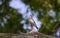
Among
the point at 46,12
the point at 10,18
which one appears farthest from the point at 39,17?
the point at 10,18

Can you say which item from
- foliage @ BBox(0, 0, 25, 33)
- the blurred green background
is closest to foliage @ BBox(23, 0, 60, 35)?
the blurred green background

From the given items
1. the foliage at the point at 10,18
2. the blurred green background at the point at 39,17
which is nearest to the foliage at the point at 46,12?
the blurred green background at the point at 39,17

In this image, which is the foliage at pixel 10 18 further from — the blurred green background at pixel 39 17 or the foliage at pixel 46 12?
the foliage at pixel 46 12

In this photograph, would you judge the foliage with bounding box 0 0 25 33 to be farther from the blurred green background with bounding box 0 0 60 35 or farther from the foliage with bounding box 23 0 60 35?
the foliage with bounding box 23 0 60 35

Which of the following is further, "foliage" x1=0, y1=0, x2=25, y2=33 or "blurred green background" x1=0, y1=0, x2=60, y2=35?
"foliage" x1=0, y1=0, x2=25, y2=33

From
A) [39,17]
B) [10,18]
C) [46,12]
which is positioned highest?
[46,12]

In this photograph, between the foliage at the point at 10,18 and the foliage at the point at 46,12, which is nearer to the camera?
the foliage at the point at 46,12

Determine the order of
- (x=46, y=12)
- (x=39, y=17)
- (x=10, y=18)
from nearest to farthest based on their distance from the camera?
(x=39, y=17)
(x=46, y=12)
(x=10, y=18)

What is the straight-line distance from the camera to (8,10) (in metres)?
8.57

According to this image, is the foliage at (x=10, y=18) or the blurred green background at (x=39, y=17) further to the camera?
the foliage at (x=10, y=18)

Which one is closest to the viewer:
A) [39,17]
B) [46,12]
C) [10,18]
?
[39,17]

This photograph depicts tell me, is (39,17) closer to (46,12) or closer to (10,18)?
(46,12)

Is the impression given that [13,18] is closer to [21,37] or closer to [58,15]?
[58,15]

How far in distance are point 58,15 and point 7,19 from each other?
6.29ft
